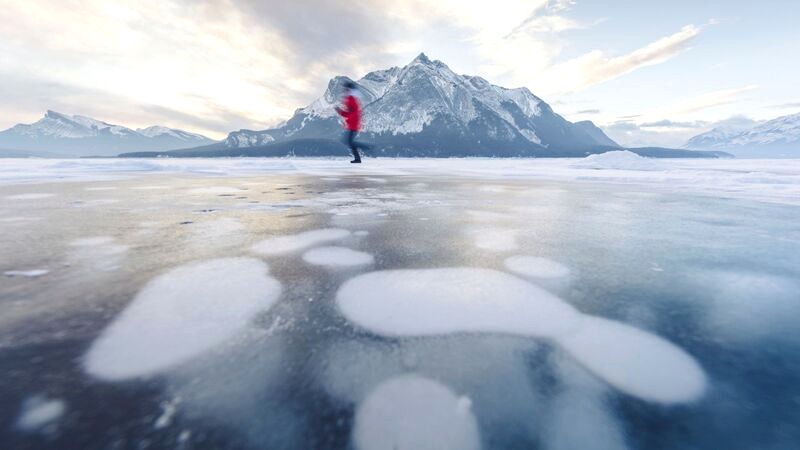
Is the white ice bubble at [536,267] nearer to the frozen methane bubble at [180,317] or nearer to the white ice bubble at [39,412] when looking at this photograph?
the frozen methane bubble at [180,317]

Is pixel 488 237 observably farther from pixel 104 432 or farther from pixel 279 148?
pixel 279 148

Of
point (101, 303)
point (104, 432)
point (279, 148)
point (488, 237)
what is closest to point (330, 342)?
point (104, 432)

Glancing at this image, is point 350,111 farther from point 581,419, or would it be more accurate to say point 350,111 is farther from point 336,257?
point 581,419

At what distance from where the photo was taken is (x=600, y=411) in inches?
53.3

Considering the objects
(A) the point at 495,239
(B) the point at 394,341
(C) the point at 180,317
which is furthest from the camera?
(A) the point at 495,239

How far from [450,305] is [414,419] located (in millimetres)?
943

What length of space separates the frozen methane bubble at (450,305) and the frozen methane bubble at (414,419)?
436mm

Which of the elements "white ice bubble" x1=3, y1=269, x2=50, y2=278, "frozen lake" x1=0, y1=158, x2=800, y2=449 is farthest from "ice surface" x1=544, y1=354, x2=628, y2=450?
"white ice bubble" x1=3, y1=269, x2=50, y2=278

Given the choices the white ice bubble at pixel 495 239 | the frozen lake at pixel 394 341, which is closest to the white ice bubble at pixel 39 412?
the frozen lake at pixel 394 341

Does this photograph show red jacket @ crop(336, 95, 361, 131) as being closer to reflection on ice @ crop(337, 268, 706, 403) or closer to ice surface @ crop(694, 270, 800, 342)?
reflection on ice @ crop(337, 268, 706, 403)

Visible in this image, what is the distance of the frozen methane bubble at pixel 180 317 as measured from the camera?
5.24 ft

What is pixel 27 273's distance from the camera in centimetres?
257

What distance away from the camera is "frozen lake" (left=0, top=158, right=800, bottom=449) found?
1.25 meters

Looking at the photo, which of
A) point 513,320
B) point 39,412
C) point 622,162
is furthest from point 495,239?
point 622,162
